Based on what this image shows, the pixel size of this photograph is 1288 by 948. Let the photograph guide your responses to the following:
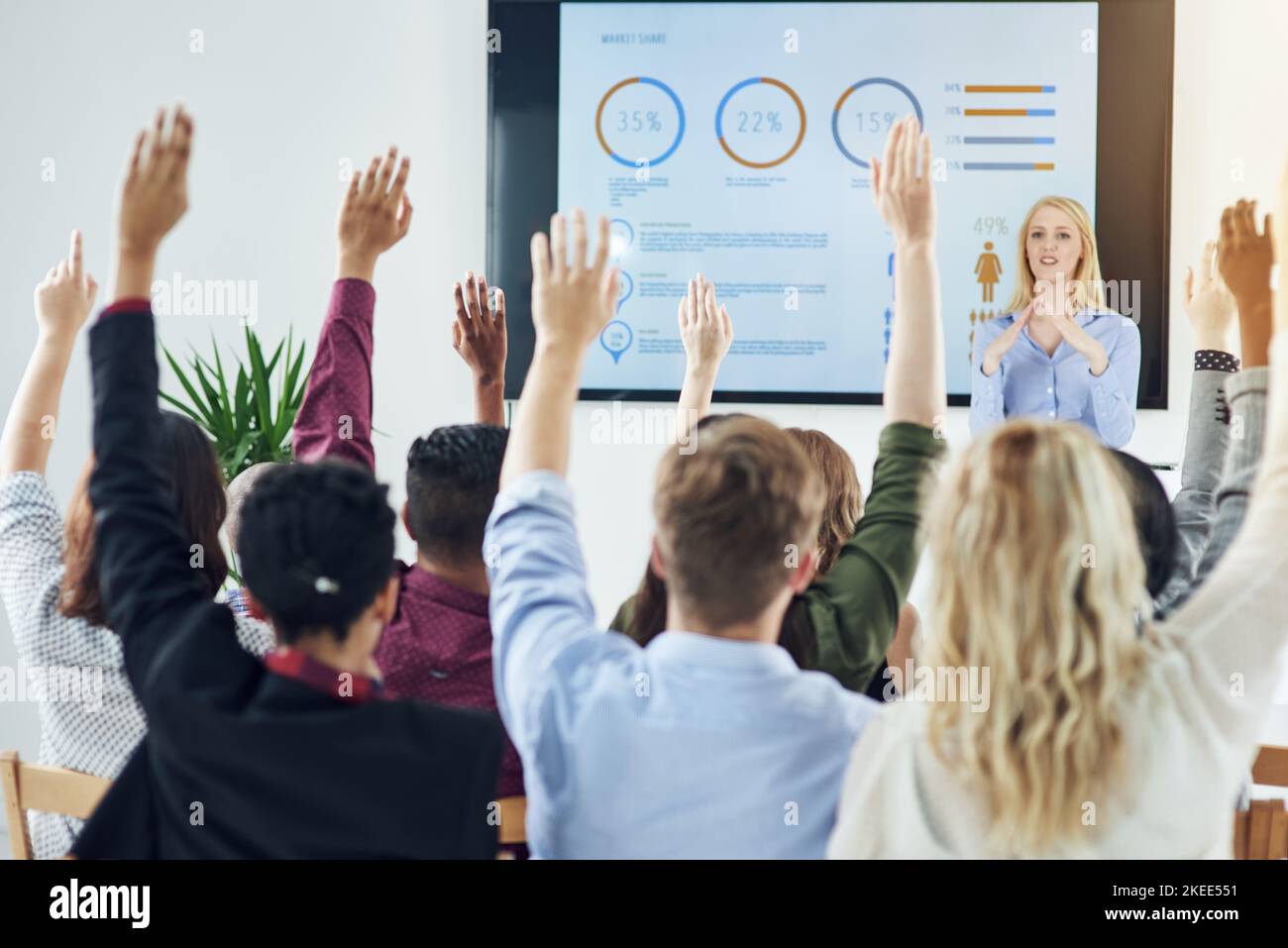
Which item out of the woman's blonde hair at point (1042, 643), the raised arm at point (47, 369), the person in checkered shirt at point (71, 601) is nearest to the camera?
the woman's blonde hair at point (1042, 643)

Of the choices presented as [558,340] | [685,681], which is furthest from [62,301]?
[685,681]

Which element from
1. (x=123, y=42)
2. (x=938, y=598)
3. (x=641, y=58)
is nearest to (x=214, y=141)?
(x=123, y=42)

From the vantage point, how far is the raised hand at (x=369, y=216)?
5.67ft

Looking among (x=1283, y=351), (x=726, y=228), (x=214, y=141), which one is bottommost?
(x=1283, y=351)

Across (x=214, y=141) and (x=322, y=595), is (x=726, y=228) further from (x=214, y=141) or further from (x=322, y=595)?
(x=322, y=595)

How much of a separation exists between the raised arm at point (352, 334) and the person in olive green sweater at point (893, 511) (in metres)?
0.58

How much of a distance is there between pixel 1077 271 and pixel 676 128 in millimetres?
1321

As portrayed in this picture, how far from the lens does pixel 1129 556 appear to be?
3.60 feet

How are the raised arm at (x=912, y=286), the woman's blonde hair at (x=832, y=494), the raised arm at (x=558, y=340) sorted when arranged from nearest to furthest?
the raised arm at (x=558, y=340), the raised arm at (x=912, y=286), the woman's blonde hair at (x=832, y=494)

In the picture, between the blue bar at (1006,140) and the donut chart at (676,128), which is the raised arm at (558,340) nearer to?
the donut chart at (676,128)

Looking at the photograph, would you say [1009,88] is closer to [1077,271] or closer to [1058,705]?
[1077,271]

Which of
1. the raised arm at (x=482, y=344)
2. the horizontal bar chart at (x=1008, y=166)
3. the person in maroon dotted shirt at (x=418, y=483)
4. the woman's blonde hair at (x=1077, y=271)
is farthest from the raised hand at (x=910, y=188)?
the horizontal bar chart at (x=1008, y=166)

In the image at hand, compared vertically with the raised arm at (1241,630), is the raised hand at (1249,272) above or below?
above
